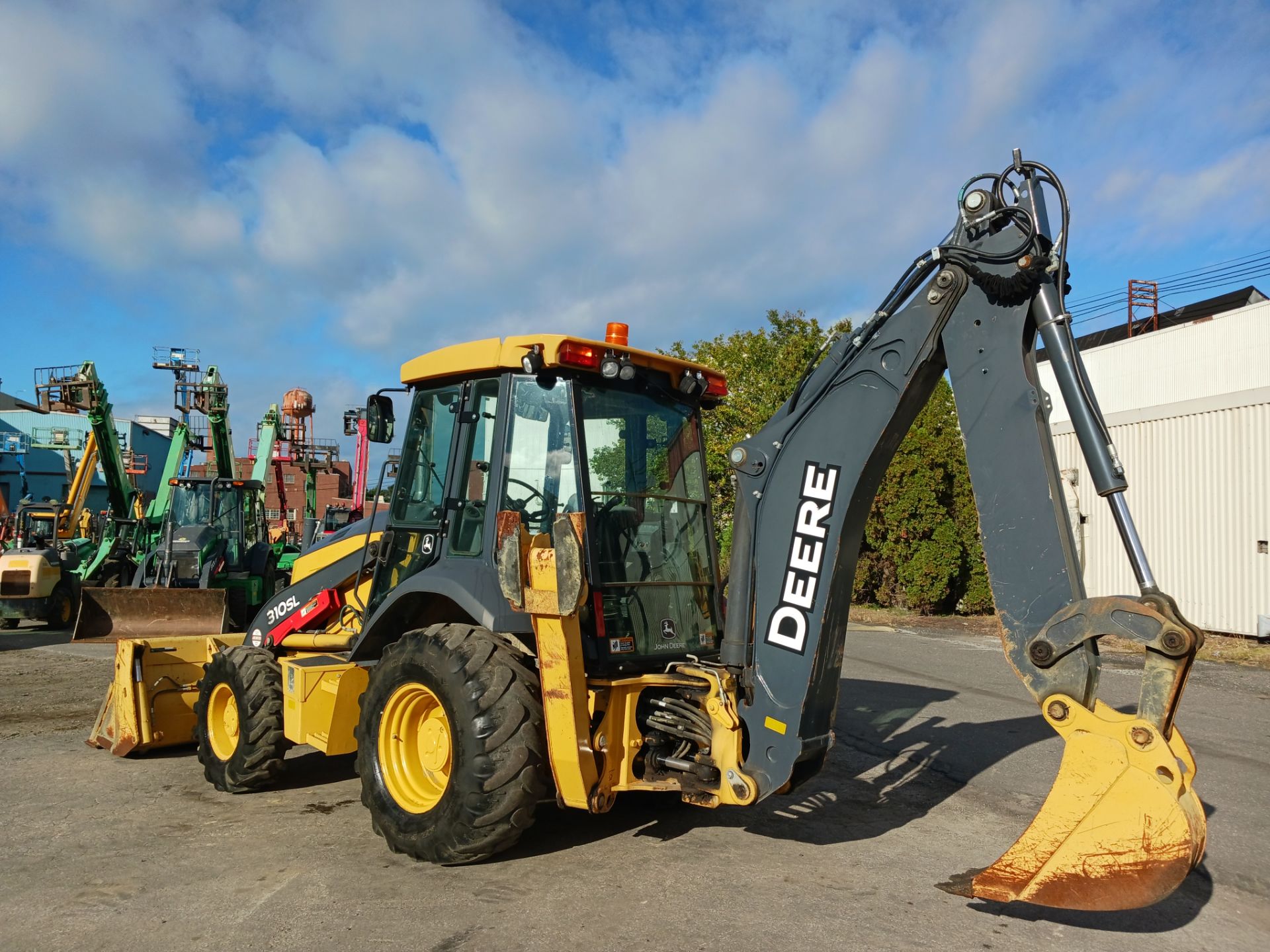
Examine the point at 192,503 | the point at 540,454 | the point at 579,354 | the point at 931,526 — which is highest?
the point at 931,526

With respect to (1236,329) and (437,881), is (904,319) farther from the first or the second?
(1236,329)

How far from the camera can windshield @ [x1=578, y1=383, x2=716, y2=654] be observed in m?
4.88

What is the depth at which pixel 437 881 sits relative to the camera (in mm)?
4391

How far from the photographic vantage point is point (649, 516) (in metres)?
5.14

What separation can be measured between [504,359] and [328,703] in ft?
7.36

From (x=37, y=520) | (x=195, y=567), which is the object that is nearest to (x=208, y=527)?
(x=195, y=567)

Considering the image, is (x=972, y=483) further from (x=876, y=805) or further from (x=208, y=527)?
(x=208, y=527)

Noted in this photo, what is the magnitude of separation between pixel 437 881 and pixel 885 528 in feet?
47.6

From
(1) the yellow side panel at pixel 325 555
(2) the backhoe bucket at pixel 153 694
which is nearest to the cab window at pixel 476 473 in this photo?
(1) the yellow side panel at pixel 325 555

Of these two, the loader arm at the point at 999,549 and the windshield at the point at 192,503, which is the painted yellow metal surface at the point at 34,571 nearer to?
the windshield at the point at 192,503

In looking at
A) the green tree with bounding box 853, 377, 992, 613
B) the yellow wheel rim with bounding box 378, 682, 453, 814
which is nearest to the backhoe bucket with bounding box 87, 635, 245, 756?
the yellow wheel rim with bounding box 378, 682, 453, 814

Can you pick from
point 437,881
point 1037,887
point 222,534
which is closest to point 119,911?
point 437,881

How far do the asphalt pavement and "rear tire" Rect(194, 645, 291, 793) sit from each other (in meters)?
0.15

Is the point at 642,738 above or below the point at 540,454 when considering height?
below
